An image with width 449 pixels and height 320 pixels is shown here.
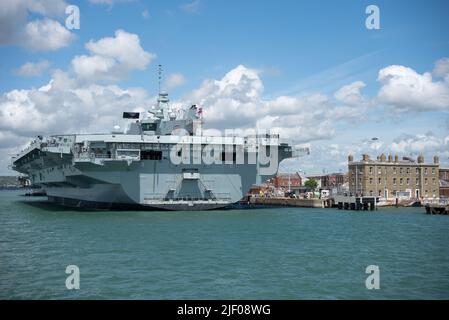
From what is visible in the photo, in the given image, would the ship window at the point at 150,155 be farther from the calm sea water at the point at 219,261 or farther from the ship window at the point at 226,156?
the calm sea water at the point at 219,261

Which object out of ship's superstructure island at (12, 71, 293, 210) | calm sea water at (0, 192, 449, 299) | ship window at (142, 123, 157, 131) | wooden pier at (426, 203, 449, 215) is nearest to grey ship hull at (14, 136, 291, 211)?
ship's superstructure island at (12, 71, 293, 210)

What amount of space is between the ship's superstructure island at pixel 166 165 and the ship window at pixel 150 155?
70 mm

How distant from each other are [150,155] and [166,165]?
1.38 meters

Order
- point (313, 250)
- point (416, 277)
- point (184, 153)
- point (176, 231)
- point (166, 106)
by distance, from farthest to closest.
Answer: point (166, 106), point (184, 153), point (176, 231), point (313, 250), point (416, 277)

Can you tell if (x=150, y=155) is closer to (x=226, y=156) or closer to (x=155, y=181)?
(x=155, y=181)

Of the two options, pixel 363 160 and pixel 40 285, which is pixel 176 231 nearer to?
pixel 40 285

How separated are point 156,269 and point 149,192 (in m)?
20.1

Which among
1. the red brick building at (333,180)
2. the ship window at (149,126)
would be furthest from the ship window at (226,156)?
the red brick building at (333,180)

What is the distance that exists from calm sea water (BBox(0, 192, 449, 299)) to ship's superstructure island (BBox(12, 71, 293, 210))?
6.94 meters

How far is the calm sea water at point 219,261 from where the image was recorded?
13.1 metres

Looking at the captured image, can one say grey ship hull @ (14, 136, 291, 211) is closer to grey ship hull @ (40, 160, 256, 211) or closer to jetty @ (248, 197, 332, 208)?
grey ship hull @ (40, 160, 256, 211)

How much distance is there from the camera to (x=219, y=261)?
1686 cm

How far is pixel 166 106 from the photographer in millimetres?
42938
